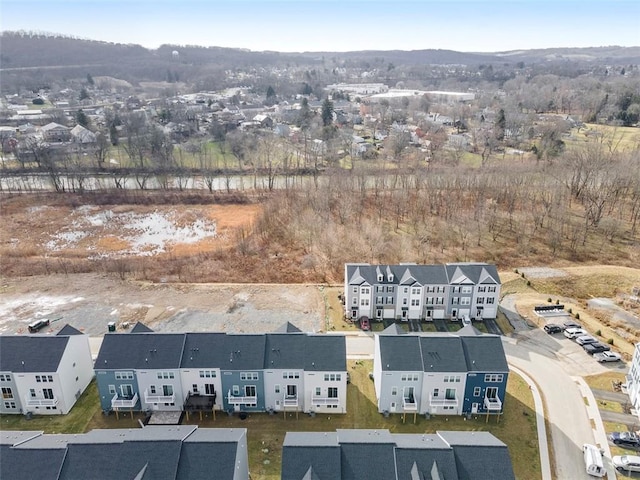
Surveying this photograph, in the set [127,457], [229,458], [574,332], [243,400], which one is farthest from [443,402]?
[127,457]

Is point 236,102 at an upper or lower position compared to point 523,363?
upper

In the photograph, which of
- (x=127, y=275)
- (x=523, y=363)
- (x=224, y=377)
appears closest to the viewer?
(x=224, y=377)

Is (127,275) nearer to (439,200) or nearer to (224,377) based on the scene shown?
(224,377)

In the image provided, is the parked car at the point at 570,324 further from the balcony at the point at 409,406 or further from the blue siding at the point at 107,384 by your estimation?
the blue siding at the point at 107,384

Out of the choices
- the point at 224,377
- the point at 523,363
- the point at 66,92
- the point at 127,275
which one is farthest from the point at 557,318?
the point at 66,92

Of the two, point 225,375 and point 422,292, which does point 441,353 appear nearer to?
point 422,292

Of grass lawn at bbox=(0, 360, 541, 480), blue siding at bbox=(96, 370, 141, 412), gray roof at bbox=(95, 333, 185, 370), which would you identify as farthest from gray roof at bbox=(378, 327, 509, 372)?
blue siding at bbox=(96, 370, 141, 412)

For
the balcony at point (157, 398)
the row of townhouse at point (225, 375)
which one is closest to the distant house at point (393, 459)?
the row of townhouse at point (225, 375)
